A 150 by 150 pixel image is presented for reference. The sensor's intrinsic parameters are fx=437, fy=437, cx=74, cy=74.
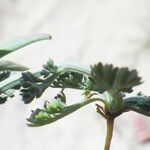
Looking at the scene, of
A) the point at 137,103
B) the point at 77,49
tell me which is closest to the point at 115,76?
the point at 137,103

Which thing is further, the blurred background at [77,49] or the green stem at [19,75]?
the blurred background at [77,49]

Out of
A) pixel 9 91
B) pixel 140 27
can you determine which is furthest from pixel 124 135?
pixel 9 91

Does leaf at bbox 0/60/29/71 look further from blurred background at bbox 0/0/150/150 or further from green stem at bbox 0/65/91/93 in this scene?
blurred background at bbox 0/0/150/150

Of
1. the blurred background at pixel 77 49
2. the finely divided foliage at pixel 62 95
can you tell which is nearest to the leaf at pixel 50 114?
the finely divided foliage at pixel 62 95

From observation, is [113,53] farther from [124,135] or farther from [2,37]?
[2,37]

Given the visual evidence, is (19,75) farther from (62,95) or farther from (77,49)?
(77,49)

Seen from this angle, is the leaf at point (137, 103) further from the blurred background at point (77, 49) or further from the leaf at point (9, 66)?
the blurred background at point (77, 49)
